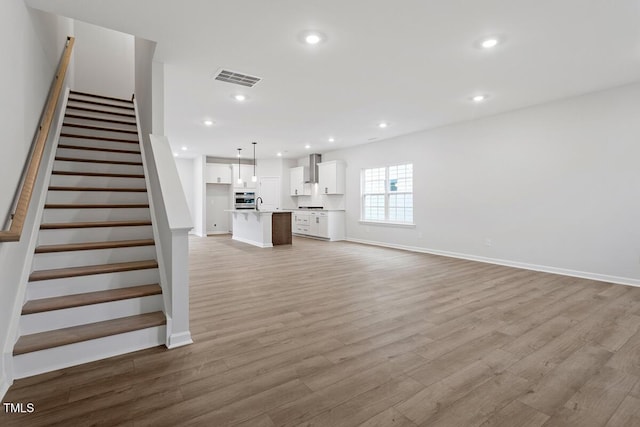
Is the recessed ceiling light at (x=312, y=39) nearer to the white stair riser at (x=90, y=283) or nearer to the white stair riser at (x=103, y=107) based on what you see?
the white stair riser at (x=90, y=283)

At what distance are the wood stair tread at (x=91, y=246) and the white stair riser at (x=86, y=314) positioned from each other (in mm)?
604

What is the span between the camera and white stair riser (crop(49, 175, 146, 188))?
335cm

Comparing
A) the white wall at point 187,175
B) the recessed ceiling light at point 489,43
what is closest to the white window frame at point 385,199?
Answer: the recessed ceiling light at point 489,43

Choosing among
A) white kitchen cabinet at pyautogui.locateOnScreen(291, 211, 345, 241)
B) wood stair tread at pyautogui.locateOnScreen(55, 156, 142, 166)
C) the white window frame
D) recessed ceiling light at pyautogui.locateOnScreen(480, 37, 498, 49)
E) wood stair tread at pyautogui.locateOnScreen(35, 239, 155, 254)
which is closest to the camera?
wood stair tread at pyautogui.locateOnScreen(35, 239, 155, 254)

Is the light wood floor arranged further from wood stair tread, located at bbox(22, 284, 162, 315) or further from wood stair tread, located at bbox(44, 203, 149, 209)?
wood stair tread, located at bbox(44, 203, 149, 209)

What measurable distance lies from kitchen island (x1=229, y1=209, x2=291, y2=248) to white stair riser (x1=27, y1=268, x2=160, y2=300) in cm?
481

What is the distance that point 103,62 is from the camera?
6.67 m

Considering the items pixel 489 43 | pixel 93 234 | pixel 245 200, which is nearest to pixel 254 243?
pixel 245 200

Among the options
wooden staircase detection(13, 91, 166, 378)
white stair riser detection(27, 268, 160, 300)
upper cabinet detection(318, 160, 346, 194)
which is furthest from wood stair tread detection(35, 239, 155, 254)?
upper cabinet detection(318, 160, 346, 194)

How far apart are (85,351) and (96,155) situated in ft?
9.44

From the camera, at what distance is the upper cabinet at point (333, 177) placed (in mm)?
8953

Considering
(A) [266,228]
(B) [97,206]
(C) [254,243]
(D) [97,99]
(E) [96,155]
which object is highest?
(D) [97,99]

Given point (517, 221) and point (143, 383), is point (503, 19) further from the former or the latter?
point (143, 383)

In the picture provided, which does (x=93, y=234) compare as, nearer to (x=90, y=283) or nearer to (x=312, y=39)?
(x=90, y=283)
